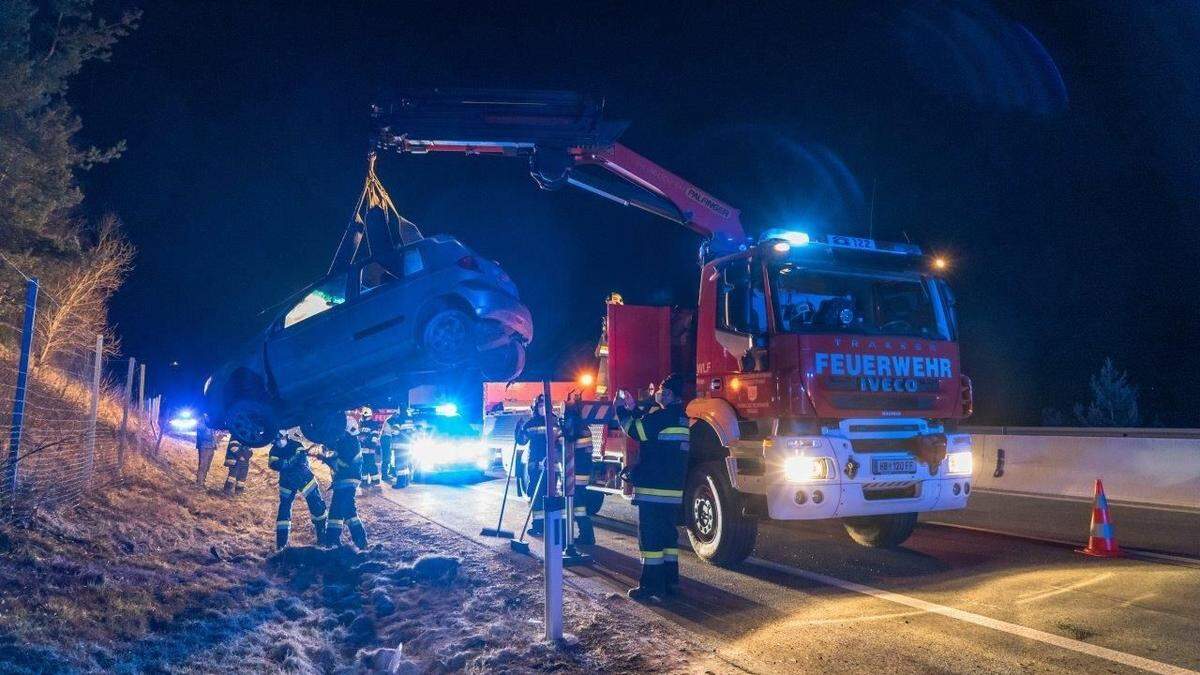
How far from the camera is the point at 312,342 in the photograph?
25.6ft

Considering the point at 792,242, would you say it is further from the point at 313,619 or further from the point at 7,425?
the point at 7,425

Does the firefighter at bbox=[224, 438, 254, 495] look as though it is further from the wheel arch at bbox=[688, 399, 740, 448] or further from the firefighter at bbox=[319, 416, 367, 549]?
the wheel arch at bbox=[688, 399, 740, 448]

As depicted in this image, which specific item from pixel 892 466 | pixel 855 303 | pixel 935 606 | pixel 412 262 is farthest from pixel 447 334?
pixel 935 606

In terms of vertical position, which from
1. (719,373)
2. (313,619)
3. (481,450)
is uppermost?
(719,373)

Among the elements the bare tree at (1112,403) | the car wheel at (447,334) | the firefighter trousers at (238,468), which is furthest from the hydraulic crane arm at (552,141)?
the bare tree at (1112,403)

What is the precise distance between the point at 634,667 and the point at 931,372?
4497 mm

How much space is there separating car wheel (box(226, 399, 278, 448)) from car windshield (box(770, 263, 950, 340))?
16.5ft

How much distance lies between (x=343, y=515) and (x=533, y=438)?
239cm

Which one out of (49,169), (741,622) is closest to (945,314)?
(741,622)

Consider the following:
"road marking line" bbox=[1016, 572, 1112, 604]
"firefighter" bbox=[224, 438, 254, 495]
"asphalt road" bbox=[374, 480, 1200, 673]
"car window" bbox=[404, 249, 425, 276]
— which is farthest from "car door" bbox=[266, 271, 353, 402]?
"road marking line" bbox=[1016, 572, 1112, 604]

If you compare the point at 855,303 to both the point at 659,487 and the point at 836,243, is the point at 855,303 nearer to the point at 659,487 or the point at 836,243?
the point at 836,243

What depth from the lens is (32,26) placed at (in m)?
12.1

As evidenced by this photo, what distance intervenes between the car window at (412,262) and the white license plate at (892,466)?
Result: 4.42 m

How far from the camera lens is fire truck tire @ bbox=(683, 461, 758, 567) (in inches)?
303
